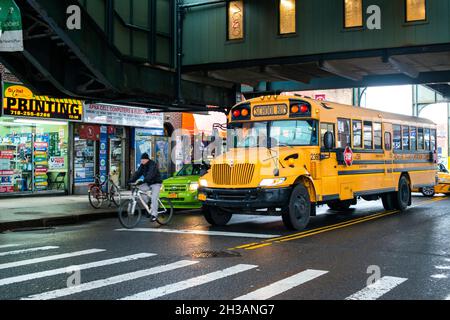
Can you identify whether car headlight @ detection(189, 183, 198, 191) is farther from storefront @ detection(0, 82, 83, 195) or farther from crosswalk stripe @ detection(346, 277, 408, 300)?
crosswalk stripe @ detection(346, 277, 408, 300)

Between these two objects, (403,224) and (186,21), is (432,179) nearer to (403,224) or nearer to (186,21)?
(403,224)

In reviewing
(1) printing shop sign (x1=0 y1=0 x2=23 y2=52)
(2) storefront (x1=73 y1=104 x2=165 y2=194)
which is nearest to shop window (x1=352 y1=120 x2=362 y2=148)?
(1) printing shop sign (x1=0 y1=0 x2=23 y2=52)

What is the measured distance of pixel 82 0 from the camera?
50.8 ft

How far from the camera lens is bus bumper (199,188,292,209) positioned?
11555 millimetres

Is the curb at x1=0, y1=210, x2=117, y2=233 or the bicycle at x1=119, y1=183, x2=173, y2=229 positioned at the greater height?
the bicycle at x1=119, y1=183, x2=173, y2=229

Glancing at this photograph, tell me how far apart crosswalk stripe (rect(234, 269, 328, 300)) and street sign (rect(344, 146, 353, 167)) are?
6.45 meters

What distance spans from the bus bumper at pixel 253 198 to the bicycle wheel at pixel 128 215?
2276 mm

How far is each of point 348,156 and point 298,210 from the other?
8.61ft

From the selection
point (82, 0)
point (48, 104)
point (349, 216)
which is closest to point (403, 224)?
point (349, 216)

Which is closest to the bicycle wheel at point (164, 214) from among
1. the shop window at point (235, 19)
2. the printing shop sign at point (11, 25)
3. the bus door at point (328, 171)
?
the bus door at point (328, 171)

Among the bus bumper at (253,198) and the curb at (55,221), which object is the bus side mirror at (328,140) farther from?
the curb at (55,221)

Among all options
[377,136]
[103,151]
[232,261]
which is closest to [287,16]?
[377,136]

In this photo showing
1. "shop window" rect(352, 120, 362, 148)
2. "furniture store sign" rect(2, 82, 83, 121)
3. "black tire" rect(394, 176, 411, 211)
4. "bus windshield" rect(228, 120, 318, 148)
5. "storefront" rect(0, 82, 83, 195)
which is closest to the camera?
"bus windshield" rect(228, 120, 318, 148)

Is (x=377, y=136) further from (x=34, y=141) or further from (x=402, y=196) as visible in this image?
(x=34, y=141)
